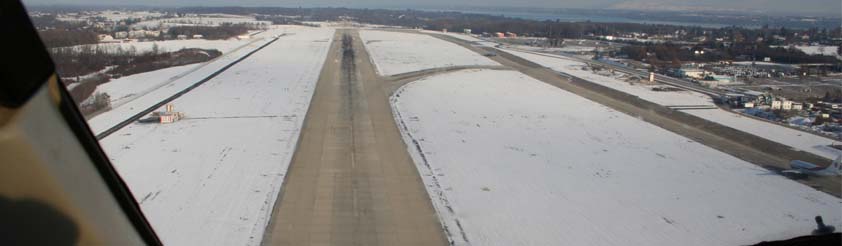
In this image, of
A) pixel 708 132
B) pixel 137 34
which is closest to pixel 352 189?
pixel 708 132

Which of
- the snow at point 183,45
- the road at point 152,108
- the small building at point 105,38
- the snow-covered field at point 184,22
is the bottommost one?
the road at point 152,108

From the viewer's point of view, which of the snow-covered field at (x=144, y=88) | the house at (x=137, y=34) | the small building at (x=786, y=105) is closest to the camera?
the snow-covered field at (x=144, y=88)

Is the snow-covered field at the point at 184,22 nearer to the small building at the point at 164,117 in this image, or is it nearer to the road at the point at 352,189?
the small building at the point at 164,117

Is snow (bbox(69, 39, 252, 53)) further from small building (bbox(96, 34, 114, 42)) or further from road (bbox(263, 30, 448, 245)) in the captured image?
road (bbox(263, 30, 448, 245))

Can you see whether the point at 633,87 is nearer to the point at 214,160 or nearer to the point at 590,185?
the point at 590,185

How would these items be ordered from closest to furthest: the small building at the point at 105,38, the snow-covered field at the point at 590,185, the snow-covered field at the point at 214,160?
the snow-covered field at the point at 214,160, the snow-covered field at the point at 590,185, the small building at the point at 105,38

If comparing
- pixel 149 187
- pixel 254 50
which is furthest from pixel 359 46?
pixel 149 187

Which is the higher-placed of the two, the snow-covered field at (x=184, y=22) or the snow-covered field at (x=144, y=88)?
the snow-covered field at (x=184, y=22)

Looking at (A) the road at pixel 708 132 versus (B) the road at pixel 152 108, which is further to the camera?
(B) the road at pixel 152 108

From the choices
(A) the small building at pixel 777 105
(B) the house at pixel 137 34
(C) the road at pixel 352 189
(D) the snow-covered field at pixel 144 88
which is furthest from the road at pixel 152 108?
(A) the small building at pixel 777 105
